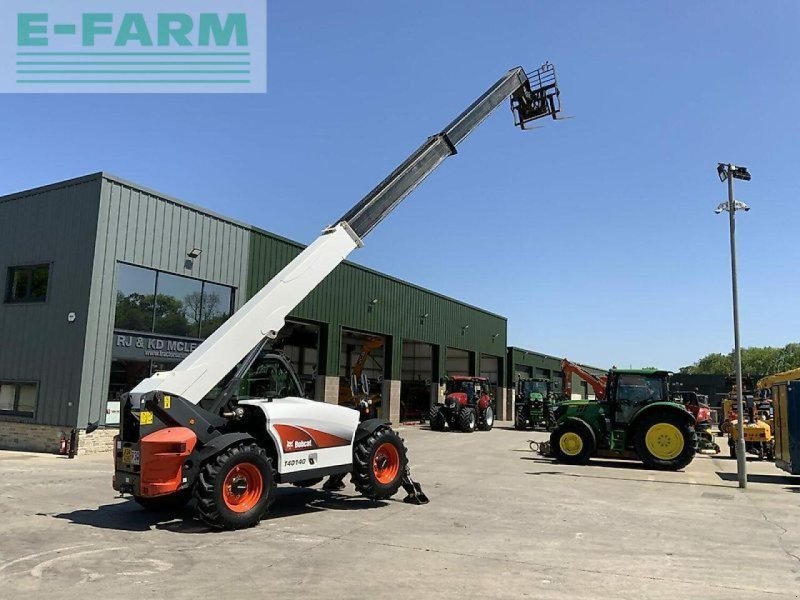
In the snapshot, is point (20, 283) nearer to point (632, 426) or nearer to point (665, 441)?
point (632, 426)

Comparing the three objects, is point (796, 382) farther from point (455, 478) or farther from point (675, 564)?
point (675, 564)

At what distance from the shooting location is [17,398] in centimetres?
1686

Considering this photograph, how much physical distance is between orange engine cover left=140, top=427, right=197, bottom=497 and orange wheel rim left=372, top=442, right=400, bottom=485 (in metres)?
3.06

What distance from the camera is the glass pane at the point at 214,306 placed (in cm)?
1936

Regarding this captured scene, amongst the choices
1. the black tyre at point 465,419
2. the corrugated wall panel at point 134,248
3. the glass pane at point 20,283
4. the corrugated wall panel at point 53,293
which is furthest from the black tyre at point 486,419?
the glass pane at point 20,283

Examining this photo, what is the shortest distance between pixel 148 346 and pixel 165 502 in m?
9.70

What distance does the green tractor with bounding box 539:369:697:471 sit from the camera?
14953 mm

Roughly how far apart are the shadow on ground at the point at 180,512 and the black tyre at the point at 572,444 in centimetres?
763

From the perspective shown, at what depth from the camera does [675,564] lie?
6.57 metres

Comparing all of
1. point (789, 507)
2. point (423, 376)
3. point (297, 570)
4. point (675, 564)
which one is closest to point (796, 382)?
point (789, 507)

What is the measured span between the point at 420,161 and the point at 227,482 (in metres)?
7.01

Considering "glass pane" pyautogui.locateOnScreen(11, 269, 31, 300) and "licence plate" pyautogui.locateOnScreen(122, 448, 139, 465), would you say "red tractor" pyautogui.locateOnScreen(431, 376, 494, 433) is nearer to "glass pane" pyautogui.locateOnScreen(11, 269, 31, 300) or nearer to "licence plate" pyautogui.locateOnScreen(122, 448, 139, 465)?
"glass pane" pyautogui.locateOnScreen(11, 269, 31, 300)

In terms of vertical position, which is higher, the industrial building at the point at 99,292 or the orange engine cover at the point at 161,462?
the industrial building at the point at 99,292

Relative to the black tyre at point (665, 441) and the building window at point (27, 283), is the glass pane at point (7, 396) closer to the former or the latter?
the building window at point (27, 283)
